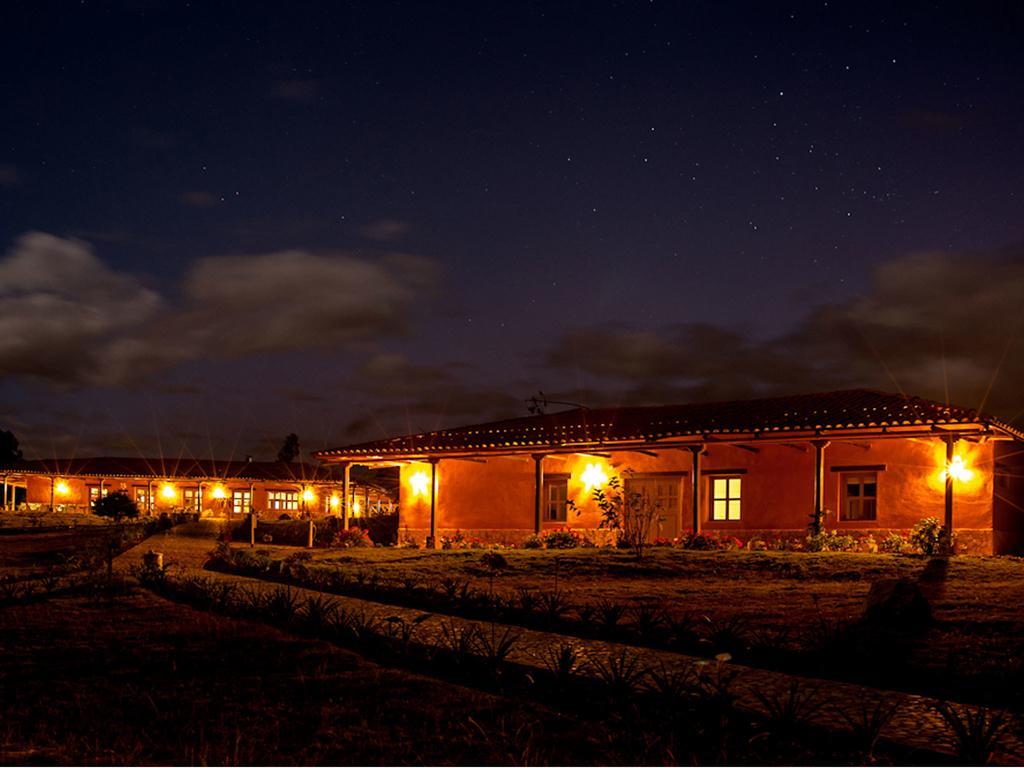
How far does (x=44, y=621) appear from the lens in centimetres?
1094

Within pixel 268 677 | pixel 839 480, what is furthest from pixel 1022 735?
pixel 839 480

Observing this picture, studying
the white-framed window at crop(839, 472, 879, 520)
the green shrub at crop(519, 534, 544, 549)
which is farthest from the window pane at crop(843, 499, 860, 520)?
the green shrub at crop(519, 534, 544, 549)

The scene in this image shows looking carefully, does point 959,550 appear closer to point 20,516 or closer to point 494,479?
point 494,479

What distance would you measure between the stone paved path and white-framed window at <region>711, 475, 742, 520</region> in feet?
40.8

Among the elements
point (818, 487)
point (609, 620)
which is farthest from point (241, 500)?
point (609, 620)

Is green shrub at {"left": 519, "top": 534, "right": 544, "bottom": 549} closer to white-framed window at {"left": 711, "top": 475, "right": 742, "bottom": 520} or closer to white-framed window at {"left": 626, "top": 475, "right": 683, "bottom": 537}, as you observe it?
white-framed window at {"left": 626, "top": 475, "right": 683, "bottom": 537}

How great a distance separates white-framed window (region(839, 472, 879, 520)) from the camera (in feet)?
68.1

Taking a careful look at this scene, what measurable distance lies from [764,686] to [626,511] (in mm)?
15231

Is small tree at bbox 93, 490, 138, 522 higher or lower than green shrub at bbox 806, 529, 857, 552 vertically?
lower

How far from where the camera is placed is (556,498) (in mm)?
25156

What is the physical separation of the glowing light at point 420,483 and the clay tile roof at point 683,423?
967 mm

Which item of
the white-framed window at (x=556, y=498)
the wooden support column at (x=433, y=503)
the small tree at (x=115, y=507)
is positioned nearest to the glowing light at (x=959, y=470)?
the white-framed window at (x=556, y=498)

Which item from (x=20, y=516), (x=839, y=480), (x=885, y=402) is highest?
(x=885, y=402)

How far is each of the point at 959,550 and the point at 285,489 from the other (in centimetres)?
3996
